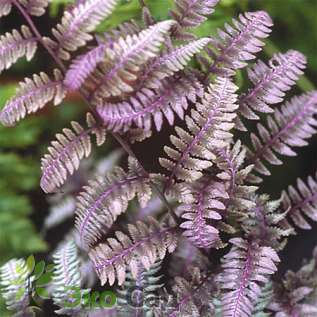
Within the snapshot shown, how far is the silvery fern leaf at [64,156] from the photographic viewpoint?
3.05 feet

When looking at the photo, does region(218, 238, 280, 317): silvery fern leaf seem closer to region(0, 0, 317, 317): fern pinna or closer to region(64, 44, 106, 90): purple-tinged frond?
region(0, 0, 317, 317): fern pinna

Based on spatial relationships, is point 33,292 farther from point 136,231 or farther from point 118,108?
point 118,108

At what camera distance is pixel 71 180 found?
146cm

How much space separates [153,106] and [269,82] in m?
0.21

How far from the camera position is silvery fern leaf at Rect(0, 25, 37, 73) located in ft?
3.06

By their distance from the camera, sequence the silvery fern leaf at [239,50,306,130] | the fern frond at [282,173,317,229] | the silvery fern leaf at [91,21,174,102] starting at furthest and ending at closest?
the fern frond at [282,173,317,229] → the silvery fern leaf at [239,50,306,130] → the silvery fern leaf at [91,21,174,102]

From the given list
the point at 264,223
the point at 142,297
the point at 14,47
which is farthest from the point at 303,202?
the point at 14,47

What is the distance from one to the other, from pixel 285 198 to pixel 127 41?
47cm

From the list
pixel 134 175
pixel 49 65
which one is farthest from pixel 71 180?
pixel 49 65

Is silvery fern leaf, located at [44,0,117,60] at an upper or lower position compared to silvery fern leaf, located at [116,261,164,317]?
upper

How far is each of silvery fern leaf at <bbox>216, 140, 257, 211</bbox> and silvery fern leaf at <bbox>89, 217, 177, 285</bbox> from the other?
119mm

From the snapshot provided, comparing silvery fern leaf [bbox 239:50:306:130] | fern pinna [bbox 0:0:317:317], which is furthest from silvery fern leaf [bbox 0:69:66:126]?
silvery fern leaf [bbox 239:50:306:130]

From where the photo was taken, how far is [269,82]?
1.00 meters

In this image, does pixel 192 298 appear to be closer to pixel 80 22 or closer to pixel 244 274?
pixel 244 274
